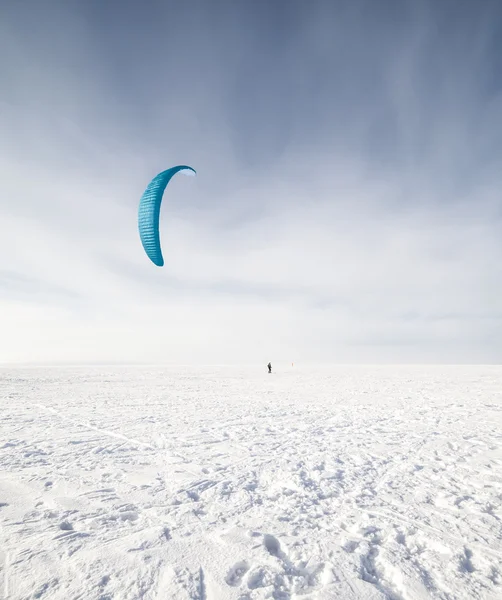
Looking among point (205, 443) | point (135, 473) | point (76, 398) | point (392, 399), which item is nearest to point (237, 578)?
point (135, 473)

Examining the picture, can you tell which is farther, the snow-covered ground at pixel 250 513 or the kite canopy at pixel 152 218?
the kite canopy at pixel 152 218

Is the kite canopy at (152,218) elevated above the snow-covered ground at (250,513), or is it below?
above

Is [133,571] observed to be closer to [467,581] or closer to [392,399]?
[467,581]

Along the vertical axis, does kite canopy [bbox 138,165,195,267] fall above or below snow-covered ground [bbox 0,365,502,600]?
above

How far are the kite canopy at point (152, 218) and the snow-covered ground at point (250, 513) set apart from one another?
8692 millimetres

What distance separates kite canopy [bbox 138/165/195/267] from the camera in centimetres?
1445

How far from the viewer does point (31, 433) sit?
7422 millimetres

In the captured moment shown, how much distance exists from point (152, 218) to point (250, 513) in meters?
13.1

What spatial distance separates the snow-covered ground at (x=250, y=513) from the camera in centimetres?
264

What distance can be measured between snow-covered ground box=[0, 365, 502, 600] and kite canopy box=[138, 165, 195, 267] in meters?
8.69

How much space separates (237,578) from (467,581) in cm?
192

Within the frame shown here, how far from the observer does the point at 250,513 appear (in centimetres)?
376

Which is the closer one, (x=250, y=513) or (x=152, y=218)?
(x=250, y=513)

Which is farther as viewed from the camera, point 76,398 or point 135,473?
point 76,398
